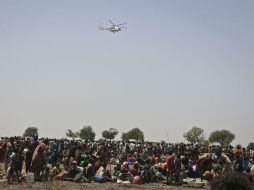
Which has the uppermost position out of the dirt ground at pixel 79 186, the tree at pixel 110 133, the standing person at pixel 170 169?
the tree at pixel 110 133

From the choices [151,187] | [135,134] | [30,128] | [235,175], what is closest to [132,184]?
[151,187]

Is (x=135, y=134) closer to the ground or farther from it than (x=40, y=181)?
farther from it

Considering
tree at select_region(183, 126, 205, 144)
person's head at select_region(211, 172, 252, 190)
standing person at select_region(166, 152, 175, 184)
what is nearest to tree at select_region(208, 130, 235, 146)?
tree at select_region(183, 126, 205, 144)

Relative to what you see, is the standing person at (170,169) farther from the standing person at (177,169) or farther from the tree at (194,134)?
the tree at (194,134)

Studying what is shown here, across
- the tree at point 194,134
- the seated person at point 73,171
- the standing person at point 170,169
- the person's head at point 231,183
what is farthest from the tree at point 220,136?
the person's head at point 231,183

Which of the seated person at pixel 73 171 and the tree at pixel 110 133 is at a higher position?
the tree at pixel 110 133

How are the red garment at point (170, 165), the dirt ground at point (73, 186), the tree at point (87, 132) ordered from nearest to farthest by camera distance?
1. the dirt ground at point (73, 186)
2. the red garment at point (170, 165)
3. the tree at point (87, 132)

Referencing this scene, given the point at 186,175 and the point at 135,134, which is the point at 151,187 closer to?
the point at 186,175

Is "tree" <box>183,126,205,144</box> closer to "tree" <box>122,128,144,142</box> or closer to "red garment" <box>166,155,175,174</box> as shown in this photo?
"tree" <box>122,128,144,142</box>

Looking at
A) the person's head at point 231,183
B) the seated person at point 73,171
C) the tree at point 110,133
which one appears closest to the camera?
the person's head at point 231,183
